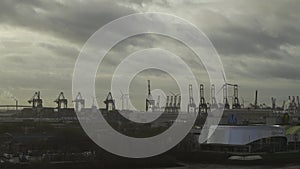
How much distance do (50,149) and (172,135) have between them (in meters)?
7.49

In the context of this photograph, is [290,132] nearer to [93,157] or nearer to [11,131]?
[93,157]

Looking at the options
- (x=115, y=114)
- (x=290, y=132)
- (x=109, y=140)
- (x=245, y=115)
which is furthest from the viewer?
(x=115, y=114)

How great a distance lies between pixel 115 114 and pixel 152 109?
10.8 m

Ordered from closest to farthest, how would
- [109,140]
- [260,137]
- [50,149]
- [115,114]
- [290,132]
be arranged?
[50,149]
[109,140]
[260,137]
[290,132]
[115,114]

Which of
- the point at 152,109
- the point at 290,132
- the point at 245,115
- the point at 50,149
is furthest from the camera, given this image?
the point at 152,109

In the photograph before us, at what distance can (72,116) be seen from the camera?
41781 mm

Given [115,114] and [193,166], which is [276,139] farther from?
[115,114]

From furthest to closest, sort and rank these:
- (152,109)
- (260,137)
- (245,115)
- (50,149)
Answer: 1. (152,109)
2. (245,115)
3. (260,137)
4. (50,149)

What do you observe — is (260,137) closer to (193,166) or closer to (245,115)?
(193,166)

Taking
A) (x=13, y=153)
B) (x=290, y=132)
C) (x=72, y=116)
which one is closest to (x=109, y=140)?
(x=13, y=153)

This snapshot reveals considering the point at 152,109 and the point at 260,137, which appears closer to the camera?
the point at 260,137

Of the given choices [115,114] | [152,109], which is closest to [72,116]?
[115,114]

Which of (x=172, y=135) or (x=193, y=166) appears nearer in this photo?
(x=193, y=166)

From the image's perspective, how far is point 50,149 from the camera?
18.3 metres
